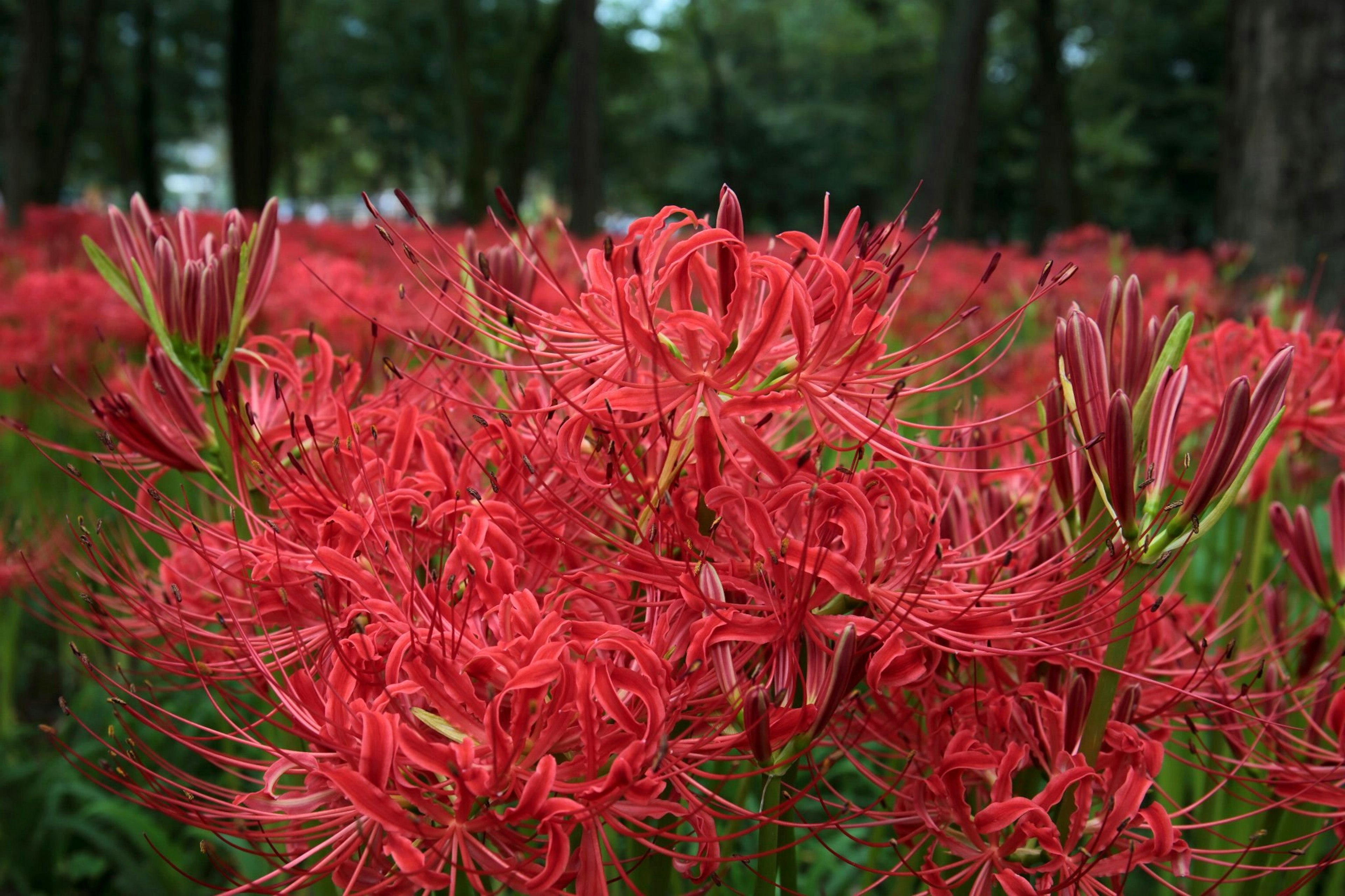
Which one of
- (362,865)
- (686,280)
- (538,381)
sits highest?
(686,280)

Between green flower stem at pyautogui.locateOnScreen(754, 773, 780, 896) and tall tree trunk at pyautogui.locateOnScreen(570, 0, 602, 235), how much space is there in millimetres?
9820

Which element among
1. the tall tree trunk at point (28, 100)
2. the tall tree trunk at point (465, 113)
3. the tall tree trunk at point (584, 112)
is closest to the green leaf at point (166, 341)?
the tall tree trunk at point (28, 100)

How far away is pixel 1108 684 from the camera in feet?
3.84

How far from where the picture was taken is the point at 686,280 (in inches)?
45.3

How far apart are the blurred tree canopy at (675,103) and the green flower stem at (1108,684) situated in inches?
362

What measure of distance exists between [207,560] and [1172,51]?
30.8m

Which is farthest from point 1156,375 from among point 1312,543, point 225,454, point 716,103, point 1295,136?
point 716,103

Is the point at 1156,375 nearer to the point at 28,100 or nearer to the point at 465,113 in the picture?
the point at 28,100

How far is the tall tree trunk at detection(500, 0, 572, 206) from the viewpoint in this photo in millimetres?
13188

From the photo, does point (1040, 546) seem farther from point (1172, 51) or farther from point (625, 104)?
point (625, 104)

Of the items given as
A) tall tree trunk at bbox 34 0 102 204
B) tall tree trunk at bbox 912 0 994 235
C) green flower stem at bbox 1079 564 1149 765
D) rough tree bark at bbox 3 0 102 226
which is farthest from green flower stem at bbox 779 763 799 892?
tall tree trunk at bbox 34 0 102 204

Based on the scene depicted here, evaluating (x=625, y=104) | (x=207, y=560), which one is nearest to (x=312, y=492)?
(x=207, y=560)

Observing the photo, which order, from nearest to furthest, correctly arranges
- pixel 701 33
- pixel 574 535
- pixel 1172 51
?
pixel 574 535 → pixel 1172 51 → pixel 701 33

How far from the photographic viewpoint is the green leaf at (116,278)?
5.20 feet
